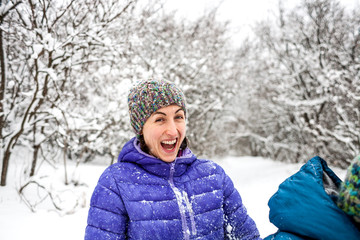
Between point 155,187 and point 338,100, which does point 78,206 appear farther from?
point 338,100

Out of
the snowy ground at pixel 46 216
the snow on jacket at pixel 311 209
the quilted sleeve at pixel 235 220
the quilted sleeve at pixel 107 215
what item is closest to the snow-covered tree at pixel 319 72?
the snowy ground at pixel 46 216

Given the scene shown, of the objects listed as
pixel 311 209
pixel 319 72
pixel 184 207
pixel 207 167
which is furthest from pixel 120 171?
pixel 319 72

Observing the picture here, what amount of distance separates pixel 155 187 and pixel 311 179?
30.3 inches

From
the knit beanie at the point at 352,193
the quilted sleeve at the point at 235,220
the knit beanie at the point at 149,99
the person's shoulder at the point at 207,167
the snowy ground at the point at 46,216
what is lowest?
the snowy ground at the point at 46,216

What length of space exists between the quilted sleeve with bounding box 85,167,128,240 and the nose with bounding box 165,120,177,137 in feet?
1.25

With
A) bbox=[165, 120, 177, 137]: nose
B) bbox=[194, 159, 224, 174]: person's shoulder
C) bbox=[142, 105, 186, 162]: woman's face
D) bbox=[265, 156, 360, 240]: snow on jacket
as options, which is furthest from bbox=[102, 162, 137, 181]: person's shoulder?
bbox=[265, 156, 360, 240]: snow on jacket

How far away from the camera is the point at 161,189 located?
1.39 meters

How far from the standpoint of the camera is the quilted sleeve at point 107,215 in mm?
1257

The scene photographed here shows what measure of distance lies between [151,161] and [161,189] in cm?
16

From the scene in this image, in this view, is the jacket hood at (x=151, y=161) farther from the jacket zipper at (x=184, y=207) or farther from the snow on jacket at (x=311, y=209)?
the snow on jacket at (x=311, y=209)

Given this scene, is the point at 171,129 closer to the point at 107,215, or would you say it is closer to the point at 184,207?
the point at 184,207

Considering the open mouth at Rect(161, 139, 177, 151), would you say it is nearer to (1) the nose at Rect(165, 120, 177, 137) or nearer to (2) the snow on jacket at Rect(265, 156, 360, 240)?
(1) the nose at Rect(165, 120, 177, 137)

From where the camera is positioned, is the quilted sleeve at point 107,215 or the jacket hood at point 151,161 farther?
the jacket hood at point 151,161

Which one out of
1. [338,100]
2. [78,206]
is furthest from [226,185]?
[338,100]
